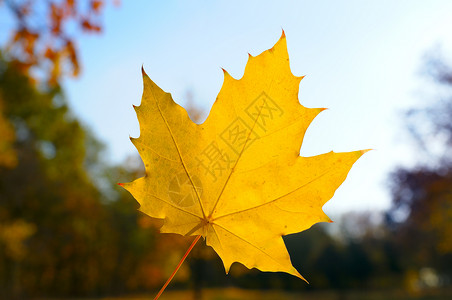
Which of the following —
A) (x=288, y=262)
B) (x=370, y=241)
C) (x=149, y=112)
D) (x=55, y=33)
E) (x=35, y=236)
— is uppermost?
(x=370, y=241)

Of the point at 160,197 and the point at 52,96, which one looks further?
the point at 52,96

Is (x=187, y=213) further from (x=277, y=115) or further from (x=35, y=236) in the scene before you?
(x=35, y=236)

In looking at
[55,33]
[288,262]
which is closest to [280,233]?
[288,262]

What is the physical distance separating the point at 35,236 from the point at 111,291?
21.8 feet

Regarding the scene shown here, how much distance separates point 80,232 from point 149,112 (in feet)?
63.9

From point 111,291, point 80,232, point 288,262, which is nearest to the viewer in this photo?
point 288,262

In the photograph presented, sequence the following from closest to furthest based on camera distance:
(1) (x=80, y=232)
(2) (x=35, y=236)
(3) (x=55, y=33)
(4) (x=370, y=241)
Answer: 1. (3) (x=55, y=33)
2. (2) (x=35, y=236)
3. (1) (x=80, y=232)
4. (4) (x=370, y=241)

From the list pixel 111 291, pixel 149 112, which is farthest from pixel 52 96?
pixel 149 112

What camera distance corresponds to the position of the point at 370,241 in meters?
24.9

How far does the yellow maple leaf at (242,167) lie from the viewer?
44 centimetres

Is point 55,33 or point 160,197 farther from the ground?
point 55,33

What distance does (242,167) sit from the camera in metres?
0.49

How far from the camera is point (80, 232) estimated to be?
18.0 m

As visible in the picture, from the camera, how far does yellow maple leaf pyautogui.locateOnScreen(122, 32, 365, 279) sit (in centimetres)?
44
